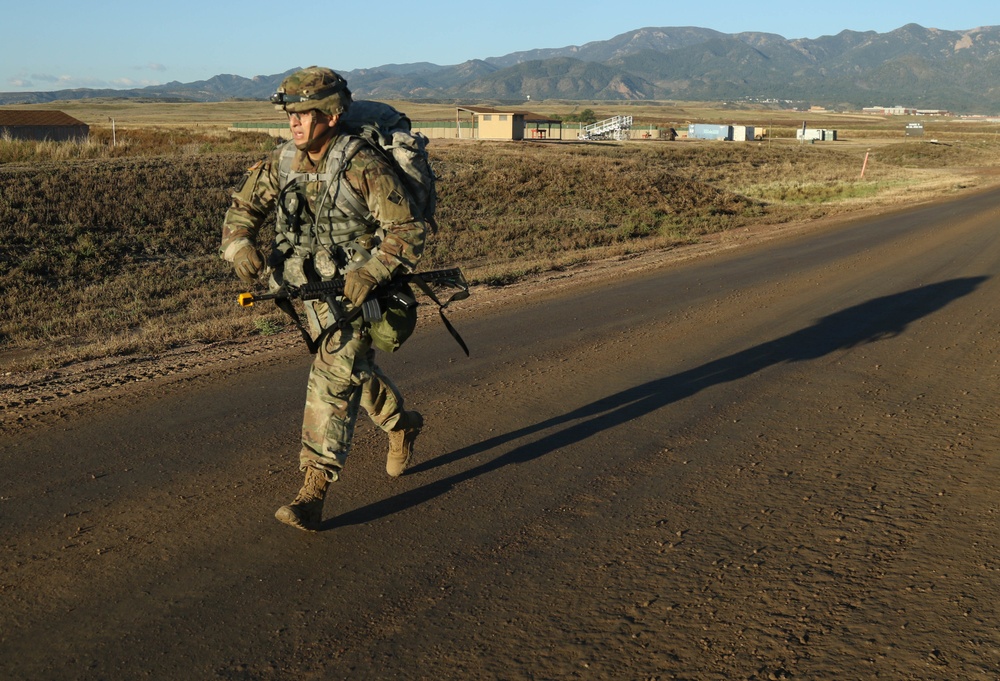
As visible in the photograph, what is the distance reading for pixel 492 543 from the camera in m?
4.12

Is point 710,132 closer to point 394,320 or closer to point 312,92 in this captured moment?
point 394,320

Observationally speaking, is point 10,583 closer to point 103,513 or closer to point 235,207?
point 103,513

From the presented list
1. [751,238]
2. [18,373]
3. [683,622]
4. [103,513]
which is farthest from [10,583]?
[751,238]

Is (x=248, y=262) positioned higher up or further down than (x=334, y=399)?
higher up

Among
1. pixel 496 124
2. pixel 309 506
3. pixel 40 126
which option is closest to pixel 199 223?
pixel 309 506

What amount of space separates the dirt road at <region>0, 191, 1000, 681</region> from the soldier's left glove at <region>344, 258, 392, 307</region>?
1.11 metres

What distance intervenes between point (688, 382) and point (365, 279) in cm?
353

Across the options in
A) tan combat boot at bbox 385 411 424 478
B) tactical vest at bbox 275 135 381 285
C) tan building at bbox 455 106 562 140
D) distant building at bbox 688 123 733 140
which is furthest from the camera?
distant building at bbox 688 123 733 140

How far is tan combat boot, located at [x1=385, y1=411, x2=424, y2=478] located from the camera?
4.75 meters

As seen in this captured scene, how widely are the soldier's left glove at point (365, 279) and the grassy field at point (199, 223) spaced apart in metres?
4.74

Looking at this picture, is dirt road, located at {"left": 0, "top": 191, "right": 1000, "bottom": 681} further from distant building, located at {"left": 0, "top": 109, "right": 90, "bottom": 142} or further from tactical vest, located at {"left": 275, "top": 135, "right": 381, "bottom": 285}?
distant building, located at {"left": 0, "top": 109, "right": 90, "bottom": 142}

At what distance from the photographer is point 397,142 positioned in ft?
13.8

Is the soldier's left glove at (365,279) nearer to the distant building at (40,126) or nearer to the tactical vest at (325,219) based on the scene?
the tactical vest at (325,219)

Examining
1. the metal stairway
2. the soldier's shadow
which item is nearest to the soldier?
the soldier's shadow
